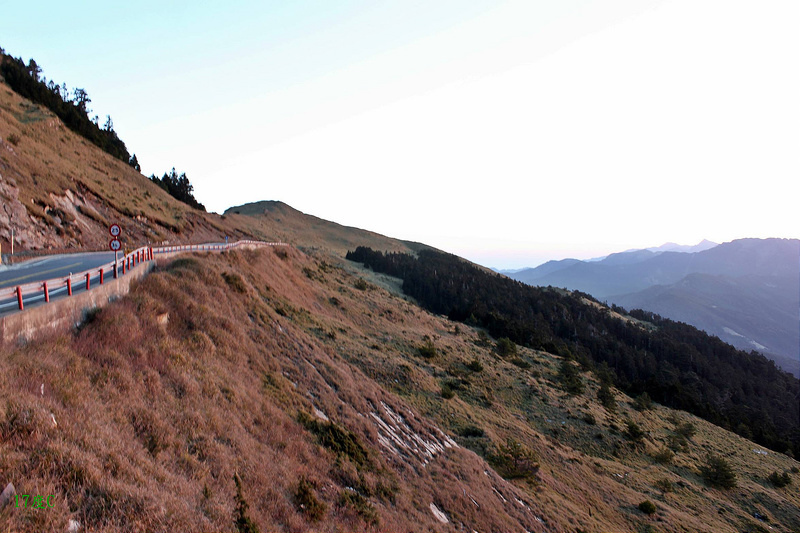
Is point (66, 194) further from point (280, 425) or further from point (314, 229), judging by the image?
point (314, 229)

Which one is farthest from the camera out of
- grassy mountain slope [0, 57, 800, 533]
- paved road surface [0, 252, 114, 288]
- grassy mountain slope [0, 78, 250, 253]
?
grassy mountain slope [0, 78, 250, 253]


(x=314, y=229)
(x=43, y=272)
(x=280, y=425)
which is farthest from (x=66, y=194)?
(x=314, y=229)

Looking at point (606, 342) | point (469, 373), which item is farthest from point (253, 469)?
point (606, 342)

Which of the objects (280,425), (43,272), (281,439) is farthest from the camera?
(43,272)

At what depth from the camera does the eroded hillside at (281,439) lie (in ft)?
21.2

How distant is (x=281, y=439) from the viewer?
10953mm

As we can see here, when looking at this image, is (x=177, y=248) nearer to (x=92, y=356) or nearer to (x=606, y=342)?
(x=92, y=356)

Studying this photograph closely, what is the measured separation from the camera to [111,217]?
123 ft

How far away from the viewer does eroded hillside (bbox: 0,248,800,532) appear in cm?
647

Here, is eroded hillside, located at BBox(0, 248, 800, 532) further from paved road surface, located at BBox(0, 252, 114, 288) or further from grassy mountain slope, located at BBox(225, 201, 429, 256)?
grassy mountain slope, located at BBox(225, 201, 429, 256)

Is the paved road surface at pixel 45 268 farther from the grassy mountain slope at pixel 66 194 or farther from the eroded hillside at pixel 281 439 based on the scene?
the grassy mountain slope at pixel 66 194

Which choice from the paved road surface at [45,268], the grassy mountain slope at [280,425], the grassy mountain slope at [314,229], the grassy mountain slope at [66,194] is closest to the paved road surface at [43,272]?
the paved road surface at [45,268]

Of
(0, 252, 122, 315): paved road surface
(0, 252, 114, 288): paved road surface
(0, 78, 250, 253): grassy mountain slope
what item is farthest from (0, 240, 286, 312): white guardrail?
(0, 78, 250, 253): grassy mountain slope

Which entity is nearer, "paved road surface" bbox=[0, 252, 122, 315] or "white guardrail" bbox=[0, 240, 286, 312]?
"white guardrail" bbox=[0, 240, 286, 312]
